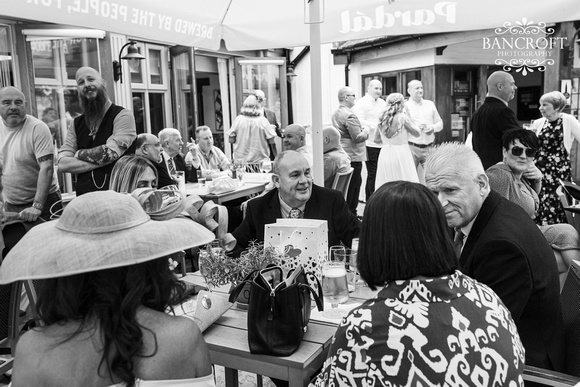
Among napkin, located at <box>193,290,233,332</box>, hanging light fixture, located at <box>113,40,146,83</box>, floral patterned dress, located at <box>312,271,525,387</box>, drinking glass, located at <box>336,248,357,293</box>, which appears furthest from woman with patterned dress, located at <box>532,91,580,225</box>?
hanging light fixture, located at <box>113,40,146,83</box>

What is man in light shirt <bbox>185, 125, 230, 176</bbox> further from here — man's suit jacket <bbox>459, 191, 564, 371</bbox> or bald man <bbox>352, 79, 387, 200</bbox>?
man's suit jacket <bbox>459, 191, 564, 371</bbox>

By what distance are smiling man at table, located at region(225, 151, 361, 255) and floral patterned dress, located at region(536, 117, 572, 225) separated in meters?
2.42

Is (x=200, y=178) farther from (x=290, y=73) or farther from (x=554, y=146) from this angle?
(x=290, y=73)

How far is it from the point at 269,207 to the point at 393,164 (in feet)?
13.1

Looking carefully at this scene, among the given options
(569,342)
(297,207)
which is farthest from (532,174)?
(569,342)

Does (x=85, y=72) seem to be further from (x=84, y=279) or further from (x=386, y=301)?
(x=386, y=301)

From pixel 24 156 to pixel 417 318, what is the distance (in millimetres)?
3798

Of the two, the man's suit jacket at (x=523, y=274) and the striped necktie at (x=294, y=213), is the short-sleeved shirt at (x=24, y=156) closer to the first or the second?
the striped necktie at (x=294, y=213)

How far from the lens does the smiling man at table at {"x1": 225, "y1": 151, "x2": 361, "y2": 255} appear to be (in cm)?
310

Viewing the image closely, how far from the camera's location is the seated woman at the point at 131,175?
9.34ft

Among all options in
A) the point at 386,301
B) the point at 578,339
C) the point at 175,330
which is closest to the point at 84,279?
the point at 175,330

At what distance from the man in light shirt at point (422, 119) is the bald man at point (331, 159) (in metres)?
2.27

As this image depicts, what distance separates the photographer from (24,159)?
418cm

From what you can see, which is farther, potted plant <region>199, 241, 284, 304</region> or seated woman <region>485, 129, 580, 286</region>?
seated woman <region>485, 129, 580, 286</region>
